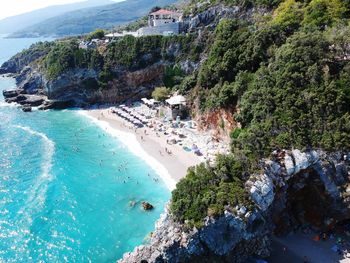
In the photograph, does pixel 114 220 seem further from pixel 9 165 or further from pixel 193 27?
pixel 193 27

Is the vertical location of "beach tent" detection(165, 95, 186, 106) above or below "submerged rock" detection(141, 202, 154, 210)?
above

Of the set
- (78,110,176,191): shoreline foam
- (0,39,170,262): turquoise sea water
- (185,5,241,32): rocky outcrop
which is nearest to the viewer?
(0,39,170,262): turquoise sea water

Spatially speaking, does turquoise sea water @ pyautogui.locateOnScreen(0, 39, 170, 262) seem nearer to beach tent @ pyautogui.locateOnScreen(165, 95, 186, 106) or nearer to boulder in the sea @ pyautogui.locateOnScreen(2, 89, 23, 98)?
beach tent @ pyautogui.locateOnScreen(165, 95, 186, 106)

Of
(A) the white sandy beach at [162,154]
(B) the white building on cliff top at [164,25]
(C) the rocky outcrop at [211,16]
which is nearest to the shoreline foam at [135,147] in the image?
(A) the white sandy beach at [162,154]

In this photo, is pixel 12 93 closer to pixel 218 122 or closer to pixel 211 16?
pixel 211 16

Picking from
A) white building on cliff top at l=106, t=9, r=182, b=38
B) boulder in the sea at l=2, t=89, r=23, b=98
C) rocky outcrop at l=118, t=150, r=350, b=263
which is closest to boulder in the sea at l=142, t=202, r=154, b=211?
rocky outcrop at l=118, t=150, r=350, b=263

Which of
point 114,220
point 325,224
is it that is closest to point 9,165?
point 114,220

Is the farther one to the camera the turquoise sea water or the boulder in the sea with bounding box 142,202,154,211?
the boulder in the sea with bounding box 142,202,154,211

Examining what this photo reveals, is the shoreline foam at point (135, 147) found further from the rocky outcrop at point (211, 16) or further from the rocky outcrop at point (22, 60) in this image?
the rocky outcrop at point (22, 60)
